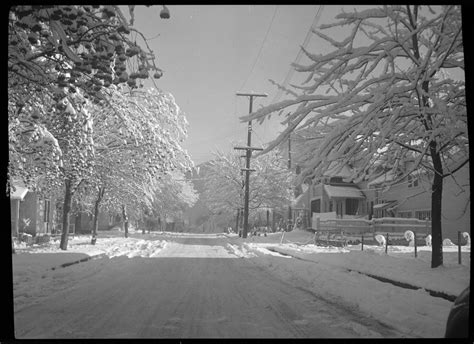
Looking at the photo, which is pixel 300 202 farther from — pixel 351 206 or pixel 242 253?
pixel 242 253

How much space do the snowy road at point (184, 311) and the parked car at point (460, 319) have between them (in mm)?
1564

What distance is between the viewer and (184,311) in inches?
285

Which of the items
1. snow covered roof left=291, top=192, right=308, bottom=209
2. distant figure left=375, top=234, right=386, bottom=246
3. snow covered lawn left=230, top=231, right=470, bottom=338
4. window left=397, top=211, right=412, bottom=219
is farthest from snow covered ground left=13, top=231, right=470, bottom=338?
snow covered roof left=291, top=192, right=308, bottom=209

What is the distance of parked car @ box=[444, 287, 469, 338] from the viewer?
4051 millimetres

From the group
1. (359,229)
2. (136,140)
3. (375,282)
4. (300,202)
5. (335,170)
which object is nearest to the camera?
(375,282)

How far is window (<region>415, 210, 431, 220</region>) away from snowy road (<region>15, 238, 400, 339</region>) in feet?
51.8

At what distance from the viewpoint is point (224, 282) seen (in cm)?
1100

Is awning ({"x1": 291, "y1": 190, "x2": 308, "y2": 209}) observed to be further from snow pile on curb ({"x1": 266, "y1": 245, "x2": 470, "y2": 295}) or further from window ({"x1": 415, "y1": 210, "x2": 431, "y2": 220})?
snow pile on curb ({"x1": 266, "y1": 245, "x2": 470, "y2": 295})

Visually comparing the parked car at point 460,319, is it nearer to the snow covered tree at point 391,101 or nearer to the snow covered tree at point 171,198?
the snow covered tree at point 391,101

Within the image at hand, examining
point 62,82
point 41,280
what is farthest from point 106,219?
point 62,82

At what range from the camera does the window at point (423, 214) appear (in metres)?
25.0

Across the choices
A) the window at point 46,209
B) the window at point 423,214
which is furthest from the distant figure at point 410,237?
the window at point 46,209

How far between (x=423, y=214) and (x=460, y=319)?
23.3 meters

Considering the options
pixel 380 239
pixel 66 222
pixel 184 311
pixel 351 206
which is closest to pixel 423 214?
pixel 380 239
